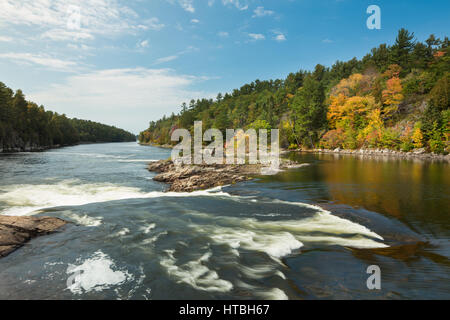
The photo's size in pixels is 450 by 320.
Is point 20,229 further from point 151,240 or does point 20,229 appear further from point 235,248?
point 235,248

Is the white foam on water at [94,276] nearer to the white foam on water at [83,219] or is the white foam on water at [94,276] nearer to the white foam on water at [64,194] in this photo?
the white foam on water at [83,219]

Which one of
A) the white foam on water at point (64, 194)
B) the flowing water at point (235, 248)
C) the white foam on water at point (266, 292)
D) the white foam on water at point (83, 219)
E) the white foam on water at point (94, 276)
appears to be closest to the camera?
the white foam on water at point (266, 292)

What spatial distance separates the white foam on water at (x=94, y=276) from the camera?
660 centimetres

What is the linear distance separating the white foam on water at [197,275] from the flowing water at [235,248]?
0.03 m

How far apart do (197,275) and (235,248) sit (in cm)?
227

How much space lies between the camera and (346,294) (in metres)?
6.01

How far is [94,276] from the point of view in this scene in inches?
281

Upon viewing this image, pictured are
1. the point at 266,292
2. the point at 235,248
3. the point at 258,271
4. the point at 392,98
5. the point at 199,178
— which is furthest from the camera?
the point at 392,98

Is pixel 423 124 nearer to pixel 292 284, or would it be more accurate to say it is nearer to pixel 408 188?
pixel 408 188

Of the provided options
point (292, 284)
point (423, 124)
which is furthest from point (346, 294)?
point (423, 124)

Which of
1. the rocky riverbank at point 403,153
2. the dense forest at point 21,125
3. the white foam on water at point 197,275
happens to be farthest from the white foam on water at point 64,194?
the dense forest at point 21,125

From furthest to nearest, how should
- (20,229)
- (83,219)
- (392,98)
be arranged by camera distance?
(392,98), (83,219), (20,229)

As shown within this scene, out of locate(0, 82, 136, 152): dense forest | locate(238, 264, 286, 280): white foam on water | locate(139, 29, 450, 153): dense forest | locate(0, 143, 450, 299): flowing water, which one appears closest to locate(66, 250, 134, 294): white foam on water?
locate(0, 143, 450, 299): flowing water

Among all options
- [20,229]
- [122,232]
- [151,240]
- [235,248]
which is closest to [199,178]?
[122,232]
